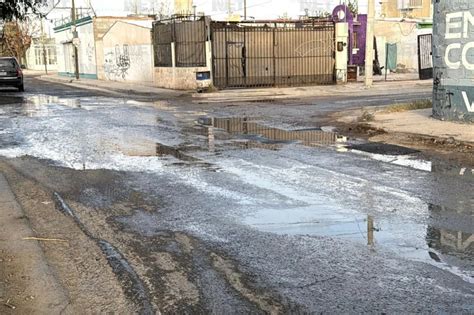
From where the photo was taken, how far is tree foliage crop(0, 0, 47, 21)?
Result: 5.57m

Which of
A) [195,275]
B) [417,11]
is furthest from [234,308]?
[417,11]

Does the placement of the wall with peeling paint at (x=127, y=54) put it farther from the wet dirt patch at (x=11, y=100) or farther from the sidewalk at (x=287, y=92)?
the wet dirt patch at (x=11, y=100)

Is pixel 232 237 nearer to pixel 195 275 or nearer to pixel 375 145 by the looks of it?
pixel 195 275

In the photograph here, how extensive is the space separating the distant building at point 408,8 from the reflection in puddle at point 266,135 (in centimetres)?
4170

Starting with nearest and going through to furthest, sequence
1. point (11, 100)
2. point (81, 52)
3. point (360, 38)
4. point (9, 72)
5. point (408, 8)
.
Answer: point (11, 100) → point (9, 72) → point (360, 38) → point (81, 52) → point (408, 8)

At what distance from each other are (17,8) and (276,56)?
24.8 meters

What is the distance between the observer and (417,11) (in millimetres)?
60500

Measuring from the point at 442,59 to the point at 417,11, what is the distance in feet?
166

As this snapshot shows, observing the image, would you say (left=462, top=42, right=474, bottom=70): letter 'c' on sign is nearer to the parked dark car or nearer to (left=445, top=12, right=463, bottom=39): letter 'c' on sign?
(left=445, top=12, right=463, bottom=39): letter 'c' on sign

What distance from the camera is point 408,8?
185 feet

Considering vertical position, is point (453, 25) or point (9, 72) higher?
point (453, 25)

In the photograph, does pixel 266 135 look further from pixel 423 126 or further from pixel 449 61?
pixel 449 61

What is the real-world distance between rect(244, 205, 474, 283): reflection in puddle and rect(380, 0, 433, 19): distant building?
49.7 meters

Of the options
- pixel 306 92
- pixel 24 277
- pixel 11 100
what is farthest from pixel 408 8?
pixel 24 277
